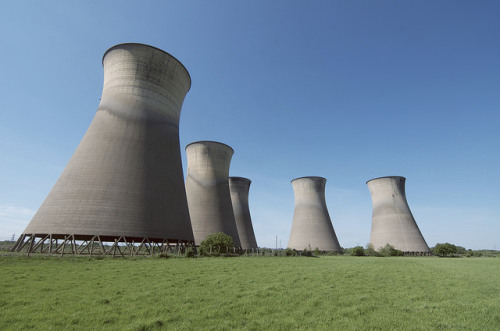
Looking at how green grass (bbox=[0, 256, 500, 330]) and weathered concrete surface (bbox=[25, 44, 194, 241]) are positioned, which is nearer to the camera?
green grass (bbox=[0, 256, 500, 330])

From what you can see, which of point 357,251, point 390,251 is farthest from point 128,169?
point 390,251

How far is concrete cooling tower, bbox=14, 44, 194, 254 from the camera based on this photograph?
1564cm

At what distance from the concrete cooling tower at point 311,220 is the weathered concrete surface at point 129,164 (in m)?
25.3

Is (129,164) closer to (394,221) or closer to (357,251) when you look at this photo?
(357,251)

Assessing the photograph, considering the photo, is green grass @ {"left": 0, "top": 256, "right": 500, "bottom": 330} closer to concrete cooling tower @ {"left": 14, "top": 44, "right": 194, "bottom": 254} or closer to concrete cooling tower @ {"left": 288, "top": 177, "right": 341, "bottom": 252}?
concrete cooling tower @ {"left": 14, "top": 44, "right": 194, "bottom": 254}

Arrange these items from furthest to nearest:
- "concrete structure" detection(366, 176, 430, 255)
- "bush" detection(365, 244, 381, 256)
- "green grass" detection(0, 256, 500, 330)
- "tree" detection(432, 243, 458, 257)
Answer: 1. "tree" detection(432, 243, 458, 257)
2. "concrete structure" detection(366, 176, 430, 255)
3. "bush" detection(365, 244, 381, 256)
4. "green grass" detection(0, 256, 500, 330)

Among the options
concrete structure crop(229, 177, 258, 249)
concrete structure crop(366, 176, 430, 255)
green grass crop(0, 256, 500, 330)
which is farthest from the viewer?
concrete structure crop(229, 177, 258, 249)

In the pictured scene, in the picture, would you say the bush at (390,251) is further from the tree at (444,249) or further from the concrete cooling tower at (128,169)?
the concrete cooling tower at (128,169)

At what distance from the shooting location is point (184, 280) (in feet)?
25.6

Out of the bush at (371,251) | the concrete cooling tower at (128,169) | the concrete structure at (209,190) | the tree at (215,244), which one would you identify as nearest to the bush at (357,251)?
the bush at (371,251)

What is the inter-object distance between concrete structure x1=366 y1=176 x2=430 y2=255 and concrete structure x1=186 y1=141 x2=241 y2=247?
82.9 feet

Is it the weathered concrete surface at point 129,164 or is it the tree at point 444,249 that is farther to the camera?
the tree at point 444,249

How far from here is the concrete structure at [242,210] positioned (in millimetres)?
40062

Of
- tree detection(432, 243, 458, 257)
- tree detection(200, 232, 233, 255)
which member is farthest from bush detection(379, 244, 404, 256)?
tree detection(200, 232, 233, 255)
